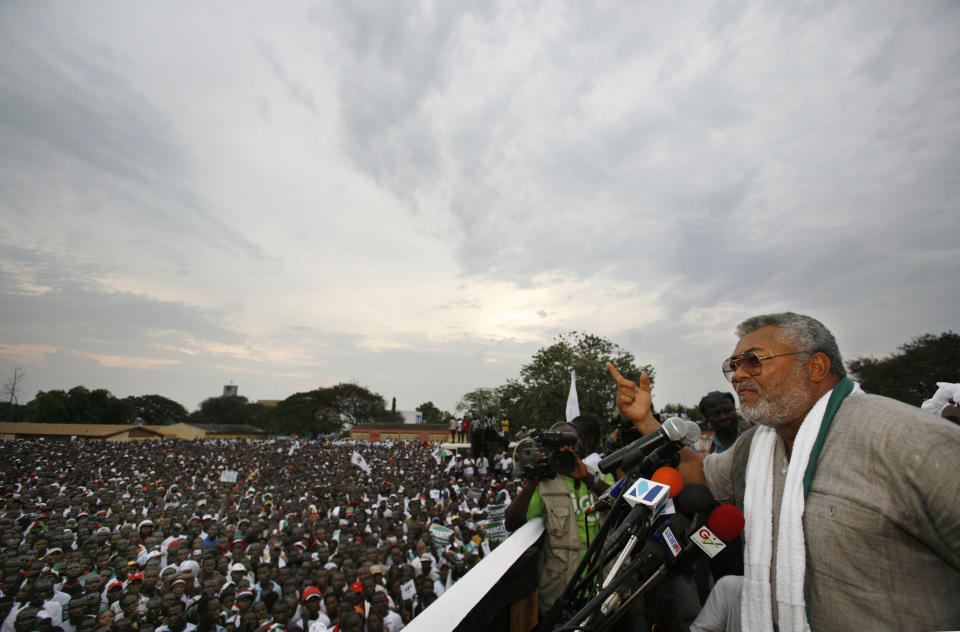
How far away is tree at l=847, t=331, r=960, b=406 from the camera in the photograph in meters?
29.3

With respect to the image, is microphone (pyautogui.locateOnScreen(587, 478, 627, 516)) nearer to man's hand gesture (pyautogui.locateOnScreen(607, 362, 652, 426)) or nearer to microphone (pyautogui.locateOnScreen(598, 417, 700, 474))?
microphone (pyautogui.locateOnScreen(598, 417, 700, 474))

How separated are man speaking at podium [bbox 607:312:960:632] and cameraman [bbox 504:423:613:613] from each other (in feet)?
4.31

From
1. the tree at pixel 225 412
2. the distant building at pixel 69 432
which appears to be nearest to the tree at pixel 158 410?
the tree at pixel 225 412

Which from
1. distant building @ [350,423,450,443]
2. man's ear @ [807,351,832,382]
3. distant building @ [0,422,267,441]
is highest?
man's ear @ [807,351,832,382]

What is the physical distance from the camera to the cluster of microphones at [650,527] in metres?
1.42

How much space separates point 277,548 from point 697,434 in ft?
30.5

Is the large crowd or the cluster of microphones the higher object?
the cluster of microphones

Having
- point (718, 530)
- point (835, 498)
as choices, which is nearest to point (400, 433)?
point (718, 530)

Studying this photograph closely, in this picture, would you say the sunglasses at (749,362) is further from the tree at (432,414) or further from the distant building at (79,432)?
the tree at (432,414)

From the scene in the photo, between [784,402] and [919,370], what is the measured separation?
42897 mm

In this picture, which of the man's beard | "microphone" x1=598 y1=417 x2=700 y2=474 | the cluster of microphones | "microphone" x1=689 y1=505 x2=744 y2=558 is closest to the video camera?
the cluster of microphones

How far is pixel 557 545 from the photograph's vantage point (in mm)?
3006

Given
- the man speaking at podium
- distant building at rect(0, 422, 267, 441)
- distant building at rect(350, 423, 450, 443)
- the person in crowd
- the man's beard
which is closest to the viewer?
the man speaking at podium

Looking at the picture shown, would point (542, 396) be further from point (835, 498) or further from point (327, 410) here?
point (327, 410)
